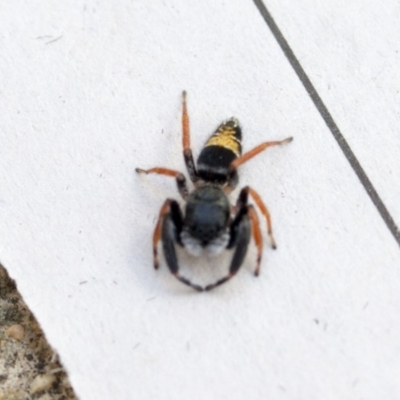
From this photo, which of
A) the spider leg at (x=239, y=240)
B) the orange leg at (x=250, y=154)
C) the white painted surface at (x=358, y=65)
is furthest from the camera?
the white painted surface at (x=358, y=65)

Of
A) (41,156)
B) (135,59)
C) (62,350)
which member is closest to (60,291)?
(62,350)

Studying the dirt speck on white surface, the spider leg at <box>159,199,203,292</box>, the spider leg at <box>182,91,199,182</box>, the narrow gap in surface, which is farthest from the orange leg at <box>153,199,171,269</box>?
the narrow gap in surface

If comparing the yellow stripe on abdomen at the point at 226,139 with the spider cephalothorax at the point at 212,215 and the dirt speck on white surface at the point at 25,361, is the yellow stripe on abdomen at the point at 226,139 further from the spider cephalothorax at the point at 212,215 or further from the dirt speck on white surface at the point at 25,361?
the dirt speck on white surface at the point at 25,361

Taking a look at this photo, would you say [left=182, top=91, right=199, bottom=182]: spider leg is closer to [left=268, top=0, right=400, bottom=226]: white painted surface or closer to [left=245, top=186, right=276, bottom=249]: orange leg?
[left=245, top=186, right=276, bottom=249]: orange leg

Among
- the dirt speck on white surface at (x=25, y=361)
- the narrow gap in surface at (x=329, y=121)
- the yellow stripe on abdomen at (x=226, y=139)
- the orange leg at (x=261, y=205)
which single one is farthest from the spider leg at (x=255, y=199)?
the dirt speck on white surface at (x=25, y=361)

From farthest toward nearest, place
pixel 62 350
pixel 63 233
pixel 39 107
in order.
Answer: pixel 39 107, pixel 63 233, pixel 62 350

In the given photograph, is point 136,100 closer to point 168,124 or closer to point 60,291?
point 168,124

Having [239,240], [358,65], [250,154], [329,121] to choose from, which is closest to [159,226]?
[239,240]
